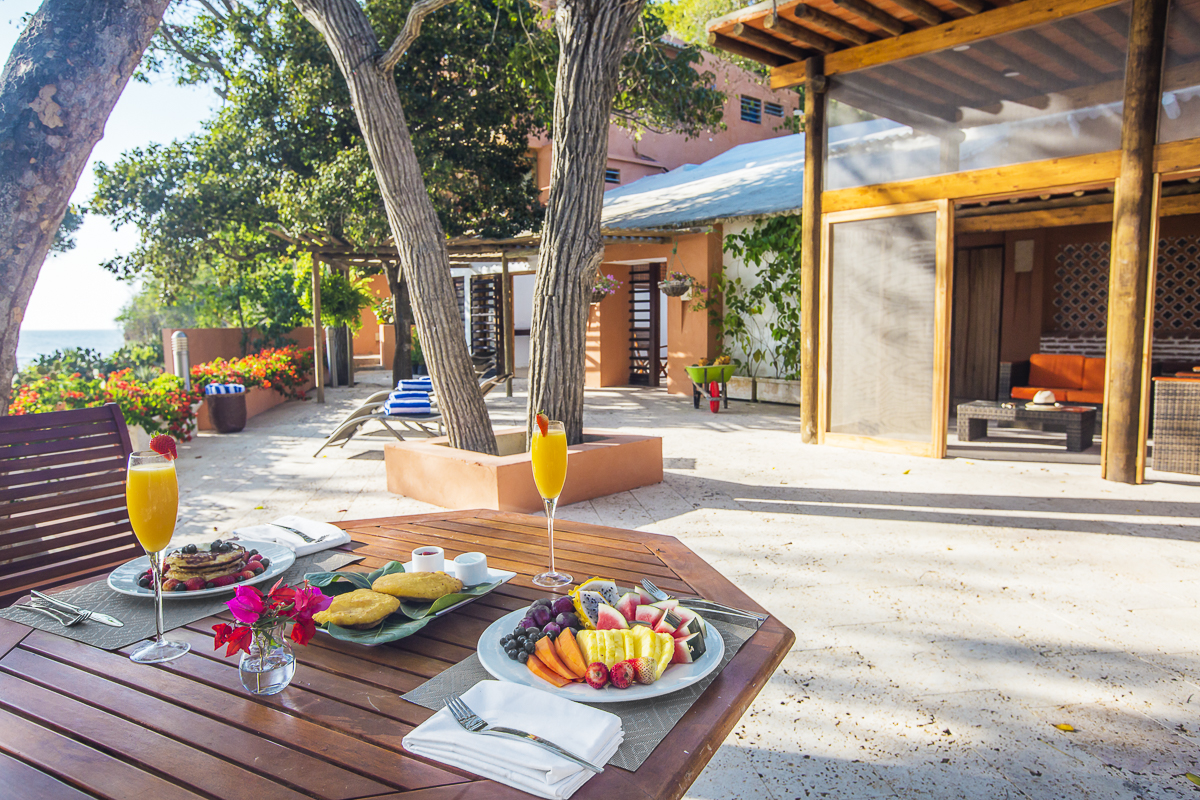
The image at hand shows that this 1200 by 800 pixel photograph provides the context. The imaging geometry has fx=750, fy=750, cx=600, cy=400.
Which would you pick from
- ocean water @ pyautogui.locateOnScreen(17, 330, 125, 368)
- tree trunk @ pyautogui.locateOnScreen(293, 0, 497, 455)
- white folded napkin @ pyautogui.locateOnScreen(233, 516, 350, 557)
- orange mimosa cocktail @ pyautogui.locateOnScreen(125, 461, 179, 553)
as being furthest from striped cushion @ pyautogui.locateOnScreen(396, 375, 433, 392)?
ocean water @ pyautogui.locateOnScreen(17, 330, 125, 368)

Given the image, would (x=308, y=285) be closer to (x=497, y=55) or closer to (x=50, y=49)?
(x=497, y=55)

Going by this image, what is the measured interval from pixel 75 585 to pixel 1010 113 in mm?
6317

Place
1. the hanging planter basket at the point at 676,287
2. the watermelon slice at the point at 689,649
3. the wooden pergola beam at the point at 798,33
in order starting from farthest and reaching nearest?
the hanging planter basket at the point at 676,287, the wooden pergola beam at the point at 798,33, the watermelon slice at the point at 689,649

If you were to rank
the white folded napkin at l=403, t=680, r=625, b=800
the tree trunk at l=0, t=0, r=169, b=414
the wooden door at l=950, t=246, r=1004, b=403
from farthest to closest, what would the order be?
the wooden door at l=950, t=246, r=1004, b=403 → the tree trunk at l=0, t=0, r=169, b=414 → the white folded napkin at l=403, t=680, r=625, b=800

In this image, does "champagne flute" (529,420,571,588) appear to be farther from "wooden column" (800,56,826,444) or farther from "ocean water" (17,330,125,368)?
"ocean water" (17,330,125,368)

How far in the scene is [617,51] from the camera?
15.9 ft

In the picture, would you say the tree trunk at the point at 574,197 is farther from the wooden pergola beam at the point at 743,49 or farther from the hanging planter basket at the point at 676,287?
the hanging planter basket at the point at 676,287

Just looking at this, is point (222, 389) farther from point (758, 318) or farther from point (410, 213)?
point (758, 318)

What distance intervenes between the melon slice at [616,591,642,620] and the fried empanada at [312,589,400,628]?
14.9 inches

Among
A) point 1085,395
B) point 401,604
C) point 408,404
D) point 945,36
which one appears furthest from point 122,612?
point 1085,395

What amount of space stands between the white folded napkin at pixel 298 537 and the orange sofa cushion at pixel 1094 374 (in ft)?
27.8

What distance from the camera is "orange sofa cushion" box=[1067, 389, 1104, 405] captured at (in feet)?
24.9

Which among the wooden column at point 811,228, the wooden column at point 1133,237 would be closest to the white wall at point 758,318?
the wooden column at point 811,228

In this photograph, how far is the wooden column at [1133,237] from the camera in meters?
4.88
